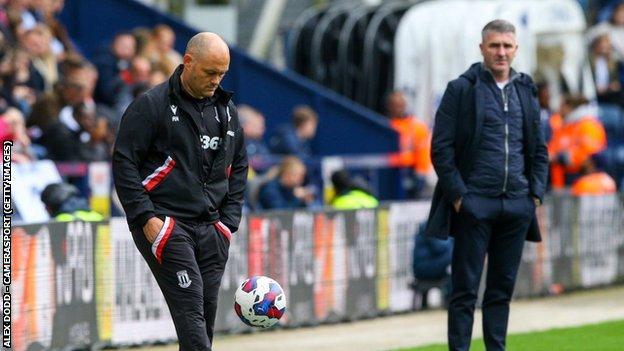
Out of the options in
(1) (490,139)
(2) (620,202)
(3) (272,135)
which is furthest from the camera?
(3) (272,135)

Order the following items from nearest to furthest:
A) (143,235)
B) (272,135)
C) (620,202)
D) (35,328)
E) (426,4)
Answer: (143,235)
(35,328)
(620,202)
(272,135)
(426,4)

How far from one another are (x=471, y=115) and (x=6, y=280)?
3319mm

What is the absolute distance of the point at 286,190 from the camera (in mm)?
15664

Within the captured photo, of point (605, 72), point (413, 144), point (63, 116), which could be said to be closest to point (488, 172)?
A: point (63, 116)

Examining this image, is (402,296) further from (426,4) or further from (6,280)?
(426,4)

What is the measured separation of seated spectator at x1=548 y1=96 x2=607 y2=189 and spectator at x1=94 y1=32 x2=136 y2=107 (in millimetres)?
5283

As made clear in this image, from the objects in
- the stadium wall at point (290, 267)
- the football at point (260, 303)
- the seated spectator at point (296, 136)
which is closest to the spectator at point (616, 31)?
the stadium wall at point (290, 267)

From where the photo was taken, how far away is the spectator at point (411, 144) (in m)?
18.8

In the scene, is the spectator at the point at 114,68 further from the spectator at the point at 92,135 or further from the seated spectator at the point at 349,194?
the seated spectator at the point at 349,194

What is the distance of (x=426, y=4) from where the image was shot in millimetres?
21719

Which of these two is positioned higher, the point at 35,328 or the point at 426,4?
the point at 426,4

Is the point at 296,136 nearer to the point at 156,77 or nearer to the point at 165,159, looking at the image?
the point at 156,77

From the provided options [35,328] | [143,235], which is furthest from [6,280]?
[143,235]

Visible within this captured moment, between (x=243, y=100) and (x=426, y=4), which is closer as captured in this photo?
(x=243, y=100)
